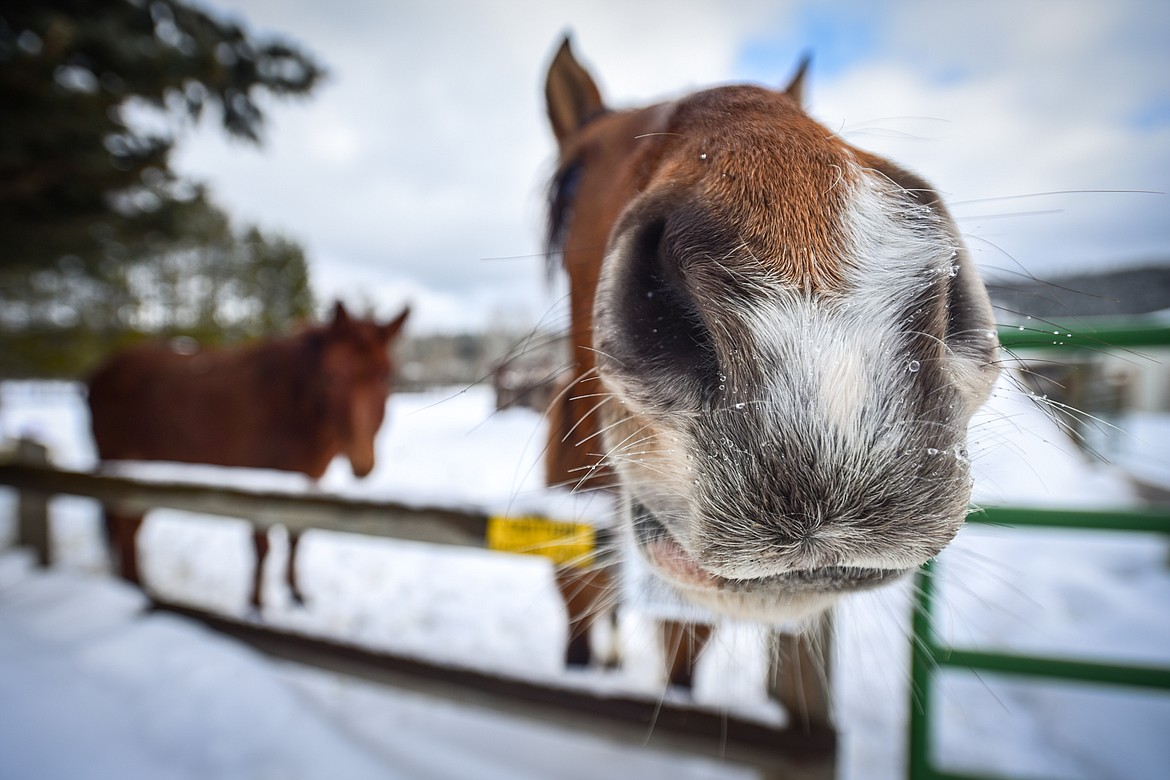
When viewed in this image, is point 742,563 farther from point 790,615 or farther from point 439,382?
point 439,382

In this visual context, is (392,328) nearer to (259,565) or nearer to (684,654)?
(259,565)

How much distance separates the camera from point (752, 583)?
711mm

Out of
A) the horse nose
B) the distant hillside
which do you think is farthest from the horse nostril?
the distant hillside

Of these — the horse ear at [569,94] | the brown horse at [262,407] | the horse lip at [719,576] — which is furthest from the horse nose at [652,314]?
the brown horse at [262,407]

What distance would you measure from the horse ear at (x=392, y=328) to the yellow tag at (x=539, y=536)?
3.22 metres

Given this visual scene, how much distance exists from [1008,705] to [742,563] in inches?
136

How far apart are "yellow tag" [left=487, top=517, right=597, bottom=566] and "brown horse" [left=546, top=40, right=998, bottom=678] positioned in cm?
78

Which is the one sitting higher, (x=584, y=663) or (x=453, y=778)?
(x=584, y=663)

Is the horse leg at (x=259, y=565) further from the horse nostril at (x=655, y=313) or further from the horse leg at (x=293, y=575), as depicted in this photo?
the horse nostril at (x=655, y=313)

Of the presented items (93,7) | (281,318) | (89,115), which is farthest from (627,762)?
(281,318)

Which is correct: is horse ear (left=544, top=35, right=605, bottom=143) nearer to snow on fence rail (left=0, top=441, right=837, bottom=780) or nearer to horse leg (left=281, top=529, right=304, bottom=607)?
snow on fence rail (left=0, top=441, right=837, bottom=780)

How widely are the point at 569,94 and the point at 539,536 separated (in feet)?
5.47

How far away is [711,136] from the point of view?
2.39ft

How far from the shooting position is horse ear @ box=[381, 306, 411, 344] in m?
4.28
